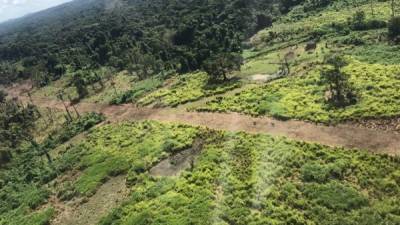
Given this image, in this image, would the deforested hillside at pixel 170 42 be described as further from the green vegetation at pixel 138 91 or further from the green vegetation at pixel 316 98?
the green vegetation at pixel 316 98

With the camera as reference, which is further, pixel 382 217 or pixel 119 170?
pixel 119 170

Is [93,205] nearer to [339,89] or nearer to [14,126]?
[339,89]

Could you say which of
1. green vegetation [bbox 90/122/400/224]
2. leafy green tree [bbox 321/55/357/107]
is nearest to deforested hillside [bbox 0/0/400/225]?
green vegetation [bbox 90/122/400/224]

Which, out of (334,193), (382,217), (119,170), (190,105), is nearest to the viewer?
(382,217)

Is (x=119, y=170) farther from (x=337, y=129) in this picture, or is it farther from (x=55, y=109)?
(x=55, y=109)

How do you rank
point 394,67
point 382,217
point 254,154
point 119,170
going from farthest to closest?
point 394,67, point 119,170, point 254,154, point 382,217

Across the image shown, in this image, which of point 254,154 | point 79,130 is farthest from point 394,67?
point 79,130

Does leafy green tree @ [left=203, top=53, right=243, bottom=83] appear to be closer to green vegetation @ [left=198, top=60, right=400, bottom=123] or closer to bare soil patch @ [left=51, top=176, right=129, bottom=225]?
green vegetation @ [left=198, top=60, right=400, bottom=123]

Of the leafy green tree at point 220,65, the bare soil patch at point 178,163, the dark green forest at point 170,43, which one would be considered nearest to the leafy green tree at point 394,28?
the leafy green tree at point 220,65
